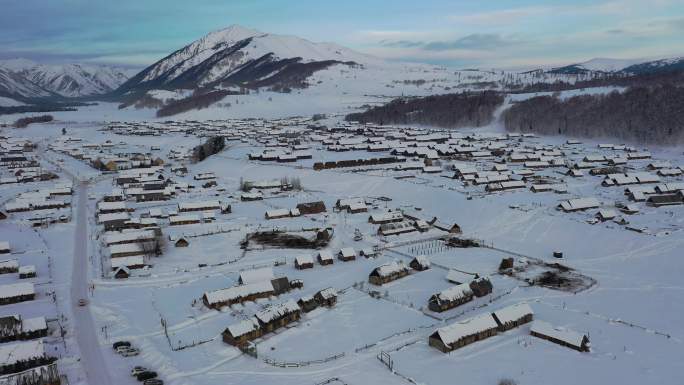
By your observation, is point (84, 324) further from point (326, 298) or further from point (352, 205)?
point (352, 205)

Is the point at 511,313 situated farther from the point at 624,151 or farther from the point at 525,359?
the point at 624,151

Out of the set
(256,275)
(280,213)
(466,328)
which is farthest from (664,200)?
(256,275)

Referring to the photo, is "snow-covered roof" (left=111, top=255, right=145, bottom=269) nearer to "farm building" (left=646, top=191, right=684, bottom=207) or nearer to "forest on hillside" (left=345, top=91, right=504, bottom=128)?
"farm building" (left=646, top=191, right=684, bottom=207)

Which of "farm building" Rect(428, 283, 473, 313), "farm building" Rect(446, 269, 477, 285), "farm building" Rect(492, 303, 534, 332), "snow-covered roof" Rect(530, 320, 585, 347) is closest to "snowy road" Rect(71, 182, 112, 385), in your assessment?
"farm building" Rect(428, 283, 473, 313)

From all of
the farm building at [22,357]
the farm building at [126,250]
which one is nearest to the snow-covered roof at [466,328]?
the farm building at [22,357]

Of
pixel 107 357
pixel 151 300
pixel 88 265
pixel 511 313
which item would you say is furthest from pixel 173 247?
pixel 511 313
